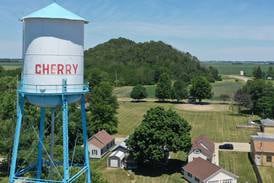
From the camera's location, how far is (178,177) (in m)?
39.8

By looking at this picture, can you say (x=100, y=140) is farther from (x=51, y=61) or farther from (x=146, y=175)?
(x=51, y=61)

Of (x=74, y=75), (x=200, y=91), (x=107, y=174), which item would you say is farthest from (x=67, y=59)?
(x=200, y=91)

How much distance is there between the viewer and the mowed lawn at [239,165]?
131ft

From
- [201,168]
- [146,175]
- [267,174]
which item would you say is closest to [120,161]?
[146,175]

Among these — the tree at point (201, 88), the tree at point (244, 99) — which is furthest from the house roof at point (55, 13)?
the tree at point (201, 88)

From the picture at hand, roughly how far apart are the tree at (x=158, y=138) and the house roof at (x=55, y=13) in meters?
21.0

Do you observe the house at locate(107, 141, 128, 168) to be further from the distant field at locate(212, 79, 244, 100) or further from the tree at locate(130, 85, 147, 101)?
the distant field at locate(212, 79, 244, 100)

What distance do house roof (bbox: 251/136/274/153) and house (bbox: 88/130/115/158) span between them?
663 inches

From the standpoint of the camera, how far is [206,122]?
70000mm

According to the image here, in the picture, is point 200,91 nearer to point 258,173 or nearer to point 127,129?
point 127,129

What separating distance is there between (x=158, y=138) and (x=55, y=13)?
21.8 meters

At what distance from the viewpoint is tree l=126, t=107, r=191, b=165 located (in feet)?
132

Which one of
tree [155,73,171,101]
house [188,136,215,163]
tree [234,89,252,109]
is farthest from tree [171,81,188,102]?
house [188,136,215,163]

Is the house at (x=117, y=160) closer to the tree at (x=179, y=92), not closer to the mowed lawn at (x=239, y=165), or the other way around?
the mowed lawn at (x=239, y=165)
